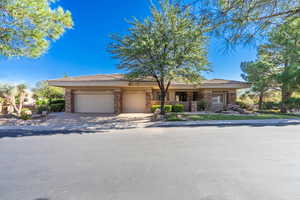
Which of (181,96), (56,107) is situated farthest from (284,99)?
(56,107)

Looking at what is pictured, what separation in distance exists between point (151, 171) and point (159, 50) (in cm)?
811

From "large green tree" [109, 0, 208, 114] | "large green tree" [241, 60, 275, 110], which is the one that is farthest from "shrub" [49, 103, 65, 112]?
"large green tree" [241, 60, 275, 110]

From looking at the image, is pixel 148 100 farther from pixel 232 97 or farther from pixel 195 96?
pixel 232 97

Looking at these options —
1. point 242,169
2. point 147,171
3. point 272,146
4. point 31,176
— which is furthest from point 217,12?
point 31,176

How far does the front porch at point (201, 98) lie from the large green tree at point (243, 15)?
11.5m

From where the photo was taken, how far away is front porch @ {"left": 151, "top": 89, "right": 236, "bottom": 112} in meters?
14.8

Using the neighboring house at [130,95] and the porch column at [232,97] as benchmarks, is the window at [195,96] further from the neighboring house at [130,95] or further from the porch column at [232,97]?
the porch column at [232,97]

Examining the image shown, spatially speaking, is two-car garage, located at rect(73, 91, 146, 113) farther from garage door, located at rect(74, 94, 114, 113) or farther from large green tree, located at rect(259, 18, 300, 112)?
large green tree, located at rect(259, 18, 300, 112)

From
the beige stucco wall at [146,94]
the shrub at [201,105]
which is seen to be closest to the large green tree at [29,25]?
the beige stucco wall at [146,94]

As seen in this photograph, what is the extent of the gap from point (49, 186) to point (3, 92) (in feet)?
44.9

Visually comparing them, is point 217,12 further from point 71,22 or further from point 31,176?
point 71,22

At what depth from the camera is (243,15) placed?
116 inches

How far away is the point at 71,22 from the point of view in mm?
7527

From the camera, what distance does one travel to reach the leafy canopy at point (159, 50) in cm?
885
